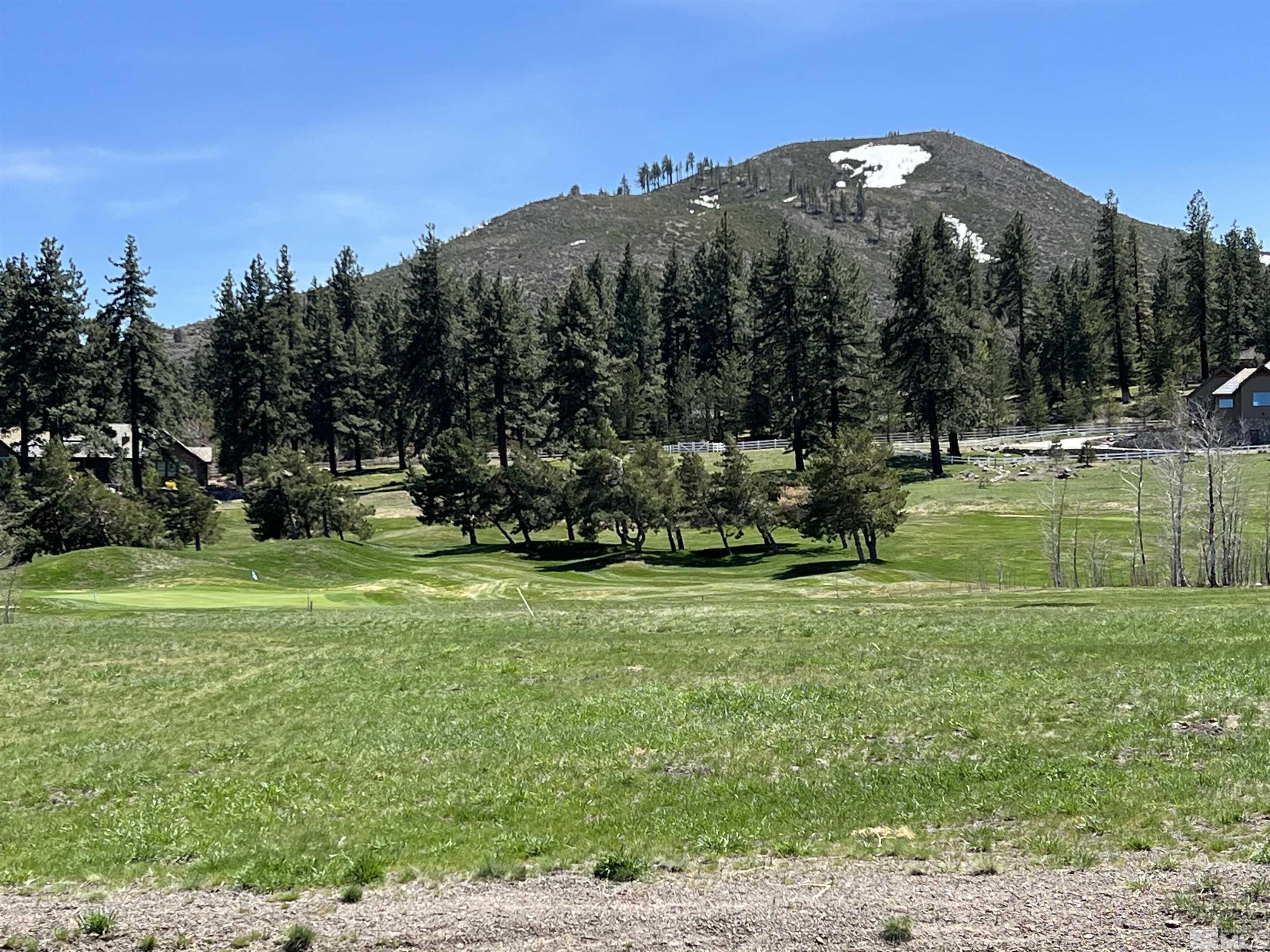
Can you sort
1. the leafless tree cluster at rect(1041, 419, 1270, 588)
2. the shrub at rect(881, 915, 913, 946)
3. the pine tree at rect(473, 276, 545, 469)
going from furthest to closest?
the pine tree at rect(473, 276, 545, 469)
the leafless tree cluster at rect(1041, 419, 1270, 588)
the shrub at rect(881, 915, 913, 946)

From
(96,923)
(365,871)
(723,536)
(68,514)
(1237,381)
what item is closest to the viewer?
(96,923)

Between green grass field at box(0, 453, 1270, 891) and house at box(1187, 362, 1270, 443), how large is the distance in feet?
194

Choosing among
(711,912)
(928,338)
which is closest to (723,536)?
(928,338)

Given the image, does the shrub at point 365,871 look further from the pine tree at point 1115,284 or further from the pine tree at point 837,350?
the pine tree at point 1115,284

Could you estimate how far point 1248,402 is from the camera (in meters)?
84.2

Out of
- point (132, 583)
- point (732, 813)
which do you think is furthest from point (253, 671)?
point (132, 583)

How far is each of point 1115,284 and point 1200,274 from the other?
7741mm

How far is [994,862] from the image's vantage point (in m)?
9.89

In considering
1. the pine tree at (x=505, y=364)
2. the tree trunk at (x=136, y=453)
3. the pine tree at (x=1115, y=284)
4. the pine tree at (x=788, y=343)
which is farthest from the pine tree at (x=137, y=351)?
the pine tree at (x=1115, y=284)

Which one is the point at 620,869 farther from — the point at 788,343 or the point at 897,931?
the point at 788,343

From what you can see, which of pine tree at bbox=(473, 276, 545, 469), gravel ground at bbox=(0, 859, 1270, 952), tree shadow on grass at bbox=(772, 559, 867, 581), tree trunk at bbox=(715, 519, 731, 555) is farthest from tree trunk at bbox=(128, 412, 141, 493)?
gravel ground at bbox=(0, 859, 1270, 952)

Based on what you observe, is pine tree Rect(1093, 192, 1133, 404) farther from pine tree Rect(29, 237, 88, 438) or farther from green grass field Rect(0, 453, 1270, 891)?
pine tree Rect(29, 237, 88, 438)

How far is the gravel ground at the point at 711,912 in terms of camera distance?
330 inches

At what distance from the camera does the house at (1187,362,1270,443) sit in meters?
81.2
